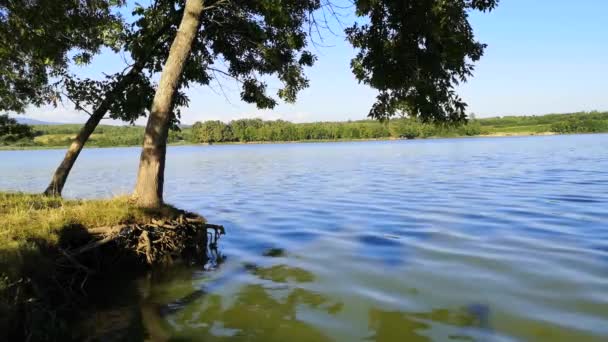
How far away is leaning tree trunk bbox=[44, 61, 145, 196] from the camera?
14.6 meters

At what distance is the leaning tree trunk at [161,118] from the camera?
11.8m

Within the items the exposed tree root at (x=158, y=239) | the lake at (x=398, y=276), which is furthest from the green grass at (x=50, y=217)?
the lake at (x=398, y=276)

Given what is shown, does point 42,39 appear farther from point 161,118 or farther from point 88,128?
point 161,118

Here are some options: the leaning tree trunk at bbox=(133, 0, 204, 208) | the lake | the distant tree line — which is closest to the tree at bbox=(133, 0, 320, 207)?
the leaning tree trunk at bbox=(133, 0, 204, 208)

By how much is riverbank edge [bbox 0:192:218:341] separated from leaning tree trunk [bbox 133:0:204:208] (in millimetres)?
533

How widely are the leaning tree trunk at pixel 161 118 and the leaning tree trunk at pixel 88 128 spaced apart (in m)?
4.18

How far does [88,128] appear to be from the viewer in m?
15.2

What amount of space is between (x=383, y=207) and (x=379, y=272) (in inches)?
381

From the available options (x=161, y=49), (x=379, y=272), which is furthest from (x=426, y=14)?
(x=161, y=49)

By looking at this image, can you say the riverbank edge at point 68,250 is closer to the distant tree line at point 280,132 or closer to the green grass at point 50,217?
the green grass at point 50,217

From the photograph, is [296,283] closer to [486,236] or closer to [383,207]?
[486,236]

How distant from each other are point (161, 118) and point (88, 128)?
484 cm

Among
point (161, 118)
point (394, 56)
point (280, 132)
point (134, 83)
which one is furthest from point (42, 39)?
point (280, 132)

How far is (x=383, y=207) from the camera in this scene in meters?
20.1
